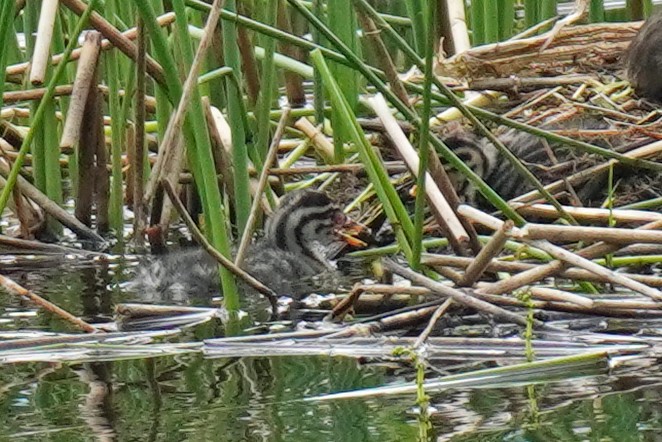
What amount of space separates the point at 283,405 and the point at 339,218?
5.55ft

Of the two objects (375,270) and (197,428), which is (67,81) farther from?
(197,428)

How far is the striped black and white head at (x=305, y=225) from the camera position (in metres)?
4.09

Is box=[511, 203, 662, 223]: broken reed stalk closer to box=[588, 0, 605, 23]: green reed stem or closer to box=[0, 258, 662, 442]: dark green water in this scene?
box=[0, 258, 662, 442]: dark green water

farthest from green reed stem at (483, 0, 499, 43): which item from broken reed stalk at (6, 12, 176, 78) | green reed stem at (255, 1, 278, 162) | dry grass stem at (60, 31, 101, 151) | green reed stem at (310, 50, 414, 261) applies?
green reed stem at (310, 50, 414, 261)

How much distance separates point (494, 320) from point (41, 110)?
1.17m

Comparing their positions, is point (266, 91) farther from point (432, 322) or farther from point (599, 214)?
point (432, 322)

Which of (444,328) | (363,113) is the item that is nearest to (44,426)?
(444,328)

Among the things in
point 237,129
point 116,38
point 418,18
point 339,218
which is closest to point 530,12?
point 418,18

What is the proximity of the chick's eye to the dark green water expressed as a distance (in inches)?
50.0

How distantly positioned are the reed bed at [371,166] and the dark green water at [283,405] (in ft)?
0.31

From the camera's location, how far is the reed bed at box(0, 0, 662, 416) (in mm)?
2994

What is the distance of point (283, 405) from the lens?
98.7 inches

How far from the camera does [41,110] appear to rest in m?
3.46

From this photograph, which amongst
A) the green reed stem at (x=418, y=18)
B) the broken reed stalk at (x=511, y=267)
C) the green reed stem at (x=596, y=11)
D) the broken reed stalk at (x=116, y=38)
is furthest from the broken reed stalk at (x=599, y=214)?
the green reed stem at (x=596, y=11)
